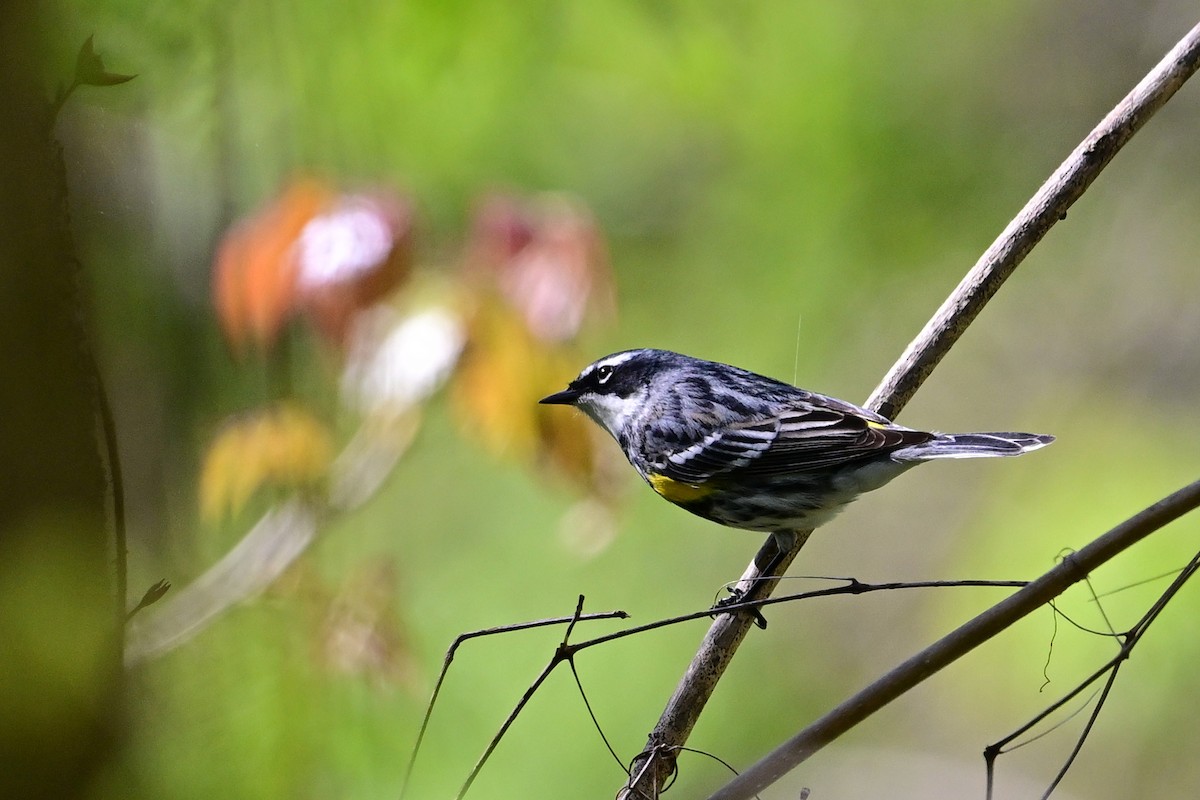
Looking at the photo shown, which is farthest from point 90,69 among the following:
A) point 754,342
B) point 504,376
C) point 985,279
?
point 754,342

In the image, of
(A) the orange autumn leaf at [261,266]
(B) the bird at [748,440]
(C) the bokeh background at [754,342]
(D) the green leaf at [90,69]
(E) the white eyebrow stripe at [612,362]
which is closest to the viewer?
(D) the green leaf at [90,69]

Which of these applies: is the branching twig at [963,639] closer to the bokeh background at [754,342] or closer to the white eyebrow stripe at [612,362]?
the bokeh background at [754,342]

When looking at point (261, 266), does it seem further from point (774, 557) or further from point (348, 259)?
point (774, 557)

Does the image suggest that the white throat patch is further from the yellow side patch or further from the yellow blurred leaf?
the yellow blurred leaf

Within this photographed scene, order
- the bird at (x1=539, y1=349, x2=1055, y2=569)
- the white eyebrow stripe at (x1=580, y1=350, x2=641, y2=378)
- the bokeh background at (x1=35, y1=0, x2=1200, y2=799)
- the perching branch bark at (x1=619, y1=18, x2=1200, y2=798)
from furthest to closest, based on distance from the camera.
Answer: the bokeh background at (x1=35, y1=0, x2=1200, y2=799) → the white eyebrow stripe at (x1=580, y1=350, x2=641, y2=378) → the bird at (x1=539, y1=349, x2=1055, y2=569) → the perching branch bark at (x1=619, y1=18, x2=1200, y2=798)

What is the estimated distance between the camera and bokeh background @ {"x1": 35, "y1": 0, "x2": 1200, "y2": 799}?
2.09 m

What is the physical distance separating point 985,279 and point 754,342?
2.54 metres

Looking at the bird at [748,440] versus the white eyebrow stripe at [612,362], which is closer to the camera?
the bird at [748,440]

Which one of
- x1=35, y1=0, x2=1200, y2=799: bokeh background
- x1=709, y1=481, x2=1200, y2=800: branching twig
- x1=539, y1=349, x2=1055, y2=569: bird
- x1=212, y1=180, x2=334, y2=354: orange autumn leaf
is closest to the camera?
x1=709, y1=481, x2=1200, y2=800: branching twig

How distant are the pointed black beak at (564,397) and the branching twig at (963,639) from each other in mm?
1016

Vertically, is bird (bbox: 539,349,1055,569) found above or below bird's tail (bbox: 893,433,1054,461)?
below

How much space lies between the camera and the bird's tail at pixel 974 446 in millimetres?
1507

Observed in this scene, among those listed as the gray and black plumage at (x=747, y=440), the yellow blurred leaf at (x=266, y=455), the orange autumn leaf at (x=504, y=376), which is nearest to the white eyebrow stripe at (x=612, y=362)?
the gray and black plumage at (x=747, y=440)

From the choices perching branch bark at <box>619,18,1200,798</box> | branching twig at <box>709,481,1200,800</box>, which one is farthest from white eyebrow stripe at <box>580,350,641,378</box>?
branching twig at <box>709,481,1200,800</box>
